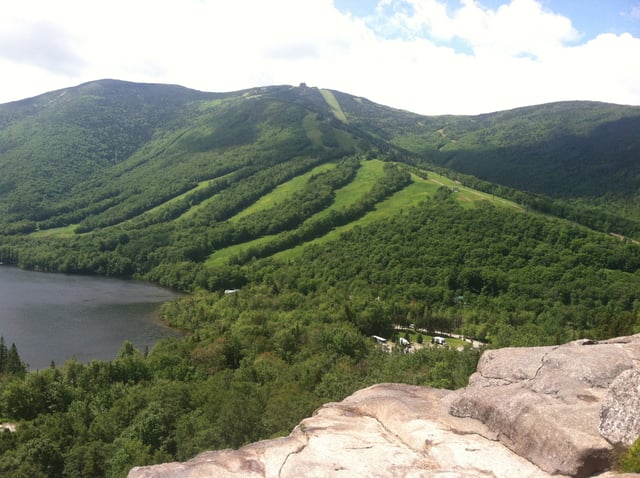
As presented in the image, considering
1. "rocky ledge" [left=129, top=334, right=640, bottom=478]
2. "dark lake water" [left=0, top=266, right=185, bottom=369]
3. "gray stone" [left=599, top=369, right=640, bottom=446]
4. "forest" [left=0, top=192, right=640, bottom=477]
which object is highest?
"gray stone" [left=599, top=369, right=640, bottom=446]

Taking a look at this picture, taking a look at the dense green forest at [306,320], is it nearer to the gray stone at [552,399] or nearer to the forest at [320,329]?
the forest at [320,329]

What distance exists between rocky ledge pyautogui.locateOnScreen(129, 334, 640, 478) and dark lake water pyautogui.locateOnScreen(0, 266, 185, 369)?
99324 mm

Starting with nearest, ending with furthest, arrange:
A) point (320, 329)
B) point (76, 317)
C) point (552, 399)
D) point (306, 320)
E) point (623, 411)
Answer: point (623, 411) → point (552, 399) → point (320, 329) → point (306, 320) → point (76, 317)

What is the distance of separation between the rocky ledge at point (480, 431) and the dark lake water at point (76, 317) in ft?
326

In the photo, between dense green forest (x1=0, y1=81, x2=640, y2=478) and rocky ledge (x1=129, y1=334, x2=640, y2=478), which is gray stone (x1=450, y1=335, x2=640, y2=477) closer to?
rocky ledge (x1=129, y1=334, x2=640, y2=478)

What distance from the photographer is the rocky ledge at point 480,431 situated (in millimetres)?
16781

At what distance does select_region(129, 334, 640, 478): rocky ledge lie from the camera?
16.8m

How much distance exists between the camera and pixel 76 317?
5123 inches

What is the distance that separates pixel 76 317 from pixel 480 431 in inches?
5457

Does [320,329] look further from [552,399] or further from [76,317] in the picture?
[552,399]

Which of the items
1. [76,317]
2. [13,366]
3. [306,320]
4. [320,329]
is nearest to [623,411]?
[320,329]

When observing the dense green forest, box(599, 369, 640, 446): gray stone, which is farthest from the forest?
box(599, 369, 640, 446): gray stone

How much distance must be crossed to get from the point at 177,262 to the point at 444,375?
151080 mm

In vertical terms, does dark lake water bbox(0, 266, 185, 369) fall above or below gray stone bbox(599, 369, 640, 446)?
below
